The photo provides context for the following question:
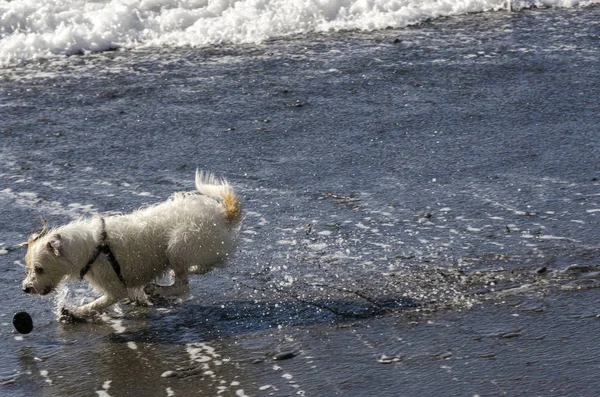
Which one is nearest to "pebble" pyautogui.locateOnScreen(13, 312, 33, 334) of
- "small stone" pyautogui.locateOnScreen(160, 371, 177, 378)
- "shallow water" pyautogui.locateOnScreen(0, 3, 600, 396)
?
"shallow water" pyautogui.locateOnScreen(0, 3, 600, 396)

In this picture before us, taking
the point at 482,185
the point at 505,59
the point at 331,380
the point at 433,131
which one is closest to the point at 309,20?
the point at 505,59

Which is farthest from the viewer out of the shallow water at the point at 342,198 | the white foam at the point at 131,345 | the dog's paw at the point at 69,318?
the dog's paw at the point at 69,318

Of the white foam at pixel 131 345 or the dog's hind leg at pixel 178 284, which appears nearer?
the white foam at pixel 131 345

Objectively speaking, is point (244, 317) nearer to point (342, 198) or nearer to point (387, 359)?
point (387, 359)

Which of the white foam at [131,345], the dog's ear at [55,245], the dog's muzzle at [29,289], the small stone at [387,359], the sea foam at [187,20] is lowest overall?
the white foam at [131,345]

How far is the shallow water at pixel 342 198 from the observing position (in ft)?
17.4

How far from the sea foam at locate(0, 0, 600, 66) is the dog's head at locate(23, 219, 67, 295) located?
17.5 feet

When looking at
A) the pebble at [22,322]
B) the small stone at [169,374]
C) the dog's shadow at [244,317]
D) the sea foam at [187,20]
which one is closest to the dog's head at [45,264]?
the pebble at [22,322]

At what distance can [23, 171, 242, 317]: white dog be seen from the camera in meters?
6.14

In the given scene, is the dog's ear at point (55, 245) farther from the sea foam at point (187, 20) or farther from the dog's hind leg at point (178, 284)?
the sea foam at point (187, 20)

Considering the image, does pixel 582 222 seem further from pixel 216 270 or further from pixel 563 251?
pixel 216 270

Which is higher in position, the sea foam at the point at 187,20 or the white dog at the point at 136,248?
the sea foam at the point at 187,20

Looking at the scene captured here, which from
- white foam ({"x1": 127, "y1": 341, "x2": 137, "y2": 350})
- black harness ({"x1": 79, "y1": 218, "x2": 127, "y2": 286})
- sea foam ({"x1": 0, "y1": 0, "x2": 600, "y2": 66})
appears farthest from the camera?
sea foam ({"x1": 0, "y1": 0, "x2": 600, "y2": 66})

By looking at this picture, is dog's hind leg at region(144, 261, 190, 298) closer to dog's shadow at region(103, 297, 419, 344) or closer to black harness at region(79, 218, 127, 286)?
dog's shadow at region(103, 297, 419, 344)
